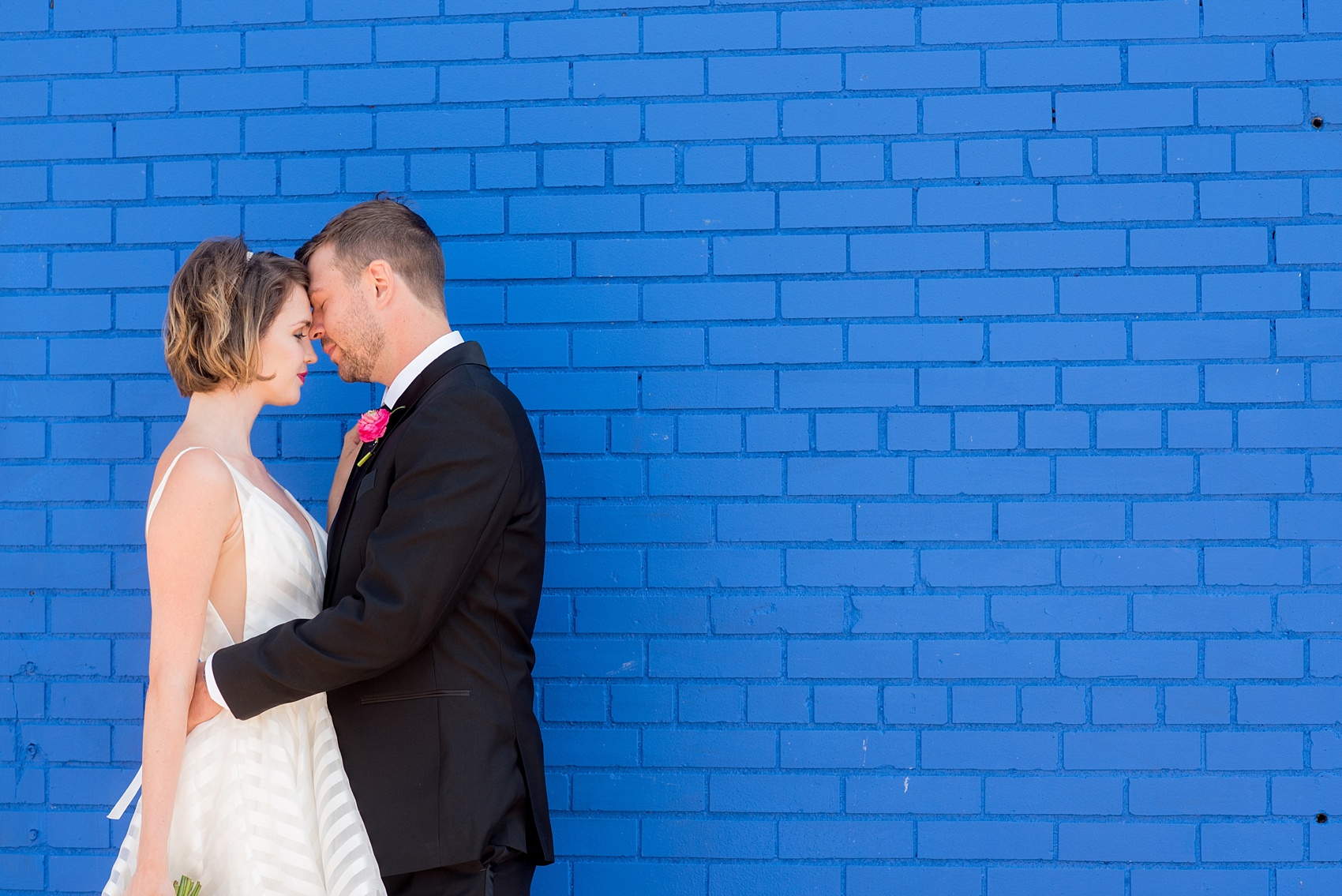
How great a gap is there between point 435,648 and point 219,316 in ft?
3.02

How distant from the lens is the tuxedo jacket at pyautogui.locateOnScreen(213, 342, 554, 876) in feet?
7.01

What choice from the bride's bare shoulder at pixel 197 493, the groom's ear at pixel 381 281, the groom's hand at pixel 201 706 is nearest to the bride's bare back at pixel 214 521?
the bride's bare shoulder at pixel 197 493

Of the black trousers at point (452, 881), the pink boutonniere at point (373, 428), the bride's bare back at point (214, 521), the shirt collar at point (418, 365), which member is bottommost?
the black trousers at point (452, 881)

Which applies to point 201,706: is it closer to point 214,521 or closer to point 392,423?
point 214,521

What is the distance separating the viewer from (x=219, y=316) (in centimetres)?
236

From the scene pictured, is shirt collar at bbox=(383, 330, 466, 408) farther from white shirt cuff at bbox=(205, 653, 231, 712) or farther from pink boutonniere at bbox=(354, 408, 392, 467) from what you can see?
white shirt cuff at bbox=(205, 653, 231, 712)

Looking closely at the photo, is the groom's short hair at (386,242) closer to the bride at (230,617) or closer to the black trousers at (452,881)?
the bride at (230,617)

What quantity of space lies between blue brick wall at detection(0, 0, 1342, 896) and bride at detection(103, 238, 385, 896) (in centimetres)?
77

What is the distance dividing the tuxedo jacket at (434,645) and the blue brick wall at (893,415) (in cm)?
76

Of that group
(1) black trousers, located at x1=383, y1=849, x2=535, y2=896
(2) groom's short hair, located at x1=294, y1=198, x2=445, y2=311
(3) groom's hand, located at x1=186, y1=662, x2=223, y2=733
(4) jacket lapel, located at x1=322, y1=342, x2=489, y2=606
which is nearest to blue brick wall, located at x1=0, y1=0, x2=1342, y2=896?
(2) groom's short hair, located at x1=294, y1=198, x2=445, y2=311

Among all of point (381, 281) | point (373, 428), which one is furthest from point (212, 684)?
point (381, 281)

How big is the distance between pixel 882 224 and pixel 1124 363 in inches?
32.3

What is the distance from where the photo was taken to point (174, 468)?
2.24 metres

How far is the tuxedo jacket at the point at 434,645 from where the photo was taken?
7.01ft
